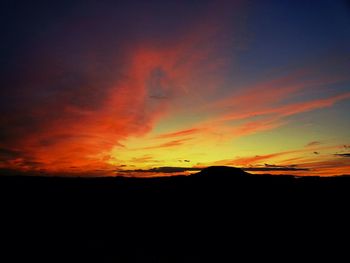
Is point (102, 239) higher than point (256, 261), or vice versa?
point (102, 239)

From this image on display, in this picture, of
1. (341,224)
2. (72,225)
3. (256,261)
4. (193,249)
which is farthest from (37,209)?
(341,224)

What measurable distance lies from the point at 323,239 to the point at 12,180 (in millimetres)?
30147

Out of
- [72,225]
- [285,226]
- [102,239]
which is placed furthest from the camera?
[285,226]

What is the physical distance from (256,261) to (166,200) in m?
13.0

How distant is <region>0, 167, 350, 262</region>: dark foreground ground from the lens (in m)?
19.3

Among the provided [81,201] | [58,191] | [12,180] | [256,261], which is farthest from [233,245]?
[12,180]

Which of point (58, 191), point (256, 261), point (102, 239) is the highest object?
point (58, 191)

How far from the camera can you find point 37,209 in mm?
25250

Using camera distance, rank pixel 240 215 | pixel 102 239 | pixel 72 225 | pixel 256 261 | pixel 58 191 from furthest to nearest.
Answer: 1. pixel 58 191
2. pixel 240 215
3. pixel 72 225
4. pixel 102 239
5. pixel 256 261

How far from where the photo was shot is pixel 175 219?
26.5 metres

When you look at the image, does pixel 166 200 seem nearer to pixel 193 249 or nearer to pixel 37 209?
pixel 193 249

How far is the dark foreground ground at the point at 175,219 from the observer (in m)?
19.3

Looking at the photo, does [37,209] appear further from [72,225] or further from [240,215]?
[240,215]

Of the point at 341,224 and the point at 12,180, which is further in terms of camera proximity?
the point at 12,180
